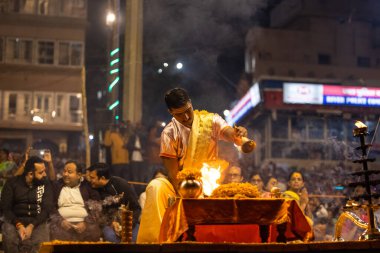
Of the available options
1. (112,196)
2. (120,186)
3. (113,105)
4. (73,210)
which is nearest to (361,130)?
(120,186)

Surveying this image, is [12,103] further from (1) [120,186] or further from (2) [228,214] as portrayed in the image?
(2) [228,214]

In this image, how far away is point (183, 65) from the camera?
63.4 feet

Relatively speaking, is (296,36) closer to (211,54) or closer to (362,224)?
(211,54)

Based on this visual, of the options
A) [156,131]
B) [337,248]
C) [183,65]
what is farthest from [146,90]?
[337,248]

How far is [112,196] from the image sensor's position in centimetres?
892

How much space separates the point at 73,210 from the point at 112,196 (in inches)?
24.6

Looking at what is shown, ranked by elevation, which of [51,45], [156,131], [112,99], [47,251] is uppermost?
[51,45]

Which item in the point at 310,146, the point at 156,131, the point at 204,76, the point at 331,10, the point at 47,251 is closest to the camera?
the point at 47,251

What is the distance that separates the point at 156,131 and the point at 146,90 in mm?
11405

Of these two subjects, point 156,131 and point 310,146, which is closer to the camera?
point 156,131

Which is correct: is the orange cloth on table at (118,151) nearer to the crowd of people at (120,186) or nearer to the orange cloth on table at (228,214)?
the crowd of people at (120,186)

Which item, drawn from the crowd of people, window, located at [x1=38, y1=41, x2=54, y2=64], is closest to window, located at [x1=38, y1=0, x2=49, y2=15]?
window, located at [x1=38, y1=41, x2=54, y2=64]

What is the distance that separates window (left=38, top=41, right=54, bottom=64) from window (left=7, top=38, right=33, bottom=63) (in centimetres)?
52

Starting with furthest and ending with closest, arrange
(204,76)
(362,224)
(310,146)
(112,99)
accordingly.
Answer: (310,146)
(204,76)
(112,99)
(362,224)
